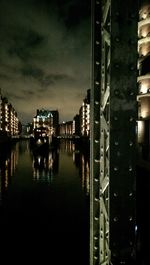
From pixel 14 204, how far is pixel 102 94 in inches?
909

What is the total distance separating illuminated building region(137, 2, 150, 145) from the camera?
40.4 m

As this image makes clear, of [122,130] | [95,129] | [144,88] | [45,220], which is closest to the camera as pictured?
[122,130]

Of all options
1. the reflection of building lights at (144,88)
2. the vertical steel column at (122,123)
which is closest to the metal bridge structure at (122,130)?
the vertical steel column at (122,123)

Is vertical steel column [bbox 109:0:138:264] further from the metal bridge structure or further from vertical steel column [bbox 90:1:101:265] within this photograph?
vertical steel column [bbox 90:1:101:265]

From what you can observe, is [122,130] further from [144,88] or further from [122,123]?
[144,88]

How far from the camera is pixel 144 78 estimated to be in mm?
40594

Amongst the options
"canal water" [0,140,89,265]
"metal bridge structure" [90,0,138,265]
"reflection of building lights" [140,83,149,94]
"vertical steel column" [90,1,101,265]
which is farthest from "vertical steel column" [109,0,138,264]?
"reflection of building lights" [140,83,149,94]

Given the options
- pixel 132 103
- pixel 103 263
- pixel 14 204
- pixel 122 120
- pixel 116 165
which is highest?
pixel 132 103

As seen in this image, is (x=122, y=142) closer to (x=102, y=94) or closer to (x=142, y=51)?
(x=102, y=94)

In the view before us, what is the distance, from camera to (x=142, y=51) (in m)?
43.3

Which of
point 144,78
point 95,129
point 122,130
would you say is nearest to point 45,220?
point 95,129

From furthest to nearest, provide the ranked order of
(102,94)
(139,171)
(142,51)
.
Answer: (142,51), (139,171), (102,94)

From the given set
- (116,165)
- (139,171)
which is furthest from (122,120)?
(139,171)

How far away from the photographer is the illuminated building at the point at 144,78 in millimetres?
40375
